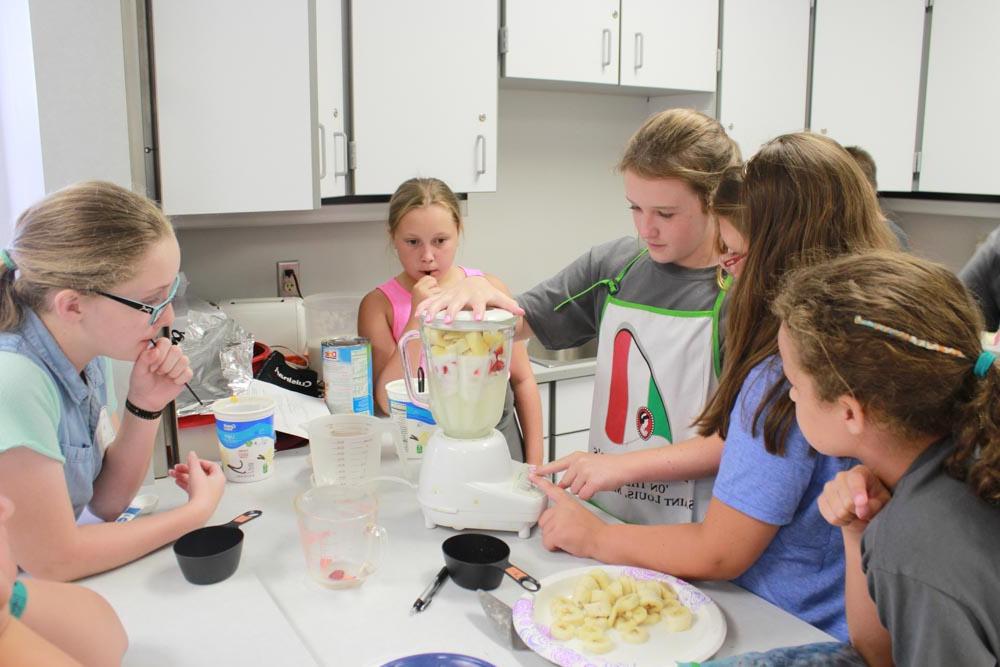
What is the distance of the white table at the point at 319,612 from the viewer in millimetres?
984

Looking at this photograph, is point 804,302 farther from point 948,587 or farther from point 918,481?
point 948,587

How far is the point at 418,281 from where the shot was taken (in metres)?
2.01

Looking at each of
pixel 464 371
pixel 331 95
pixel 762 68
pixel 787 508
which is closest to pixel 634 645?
pixel 787 508

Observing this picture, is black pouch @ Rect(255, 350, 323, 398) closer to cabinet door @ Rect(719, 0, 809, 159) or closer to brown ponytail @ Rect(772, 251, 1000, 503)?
brown ponytail @ Rect(772, 251, 1000, 503)

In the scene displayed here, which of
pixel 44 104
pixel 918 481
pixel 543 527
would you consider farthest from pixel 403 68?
pixel 918 481

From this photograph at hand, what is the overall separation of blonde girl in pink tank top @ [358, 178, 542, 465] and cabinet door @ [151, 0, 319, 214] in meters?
0.26

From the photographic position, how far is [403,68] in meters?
2.33

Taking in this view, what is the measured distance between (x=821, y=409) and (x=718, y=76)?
7.64 feet

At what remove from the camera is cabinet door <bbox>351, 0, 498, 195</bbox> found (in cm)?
229

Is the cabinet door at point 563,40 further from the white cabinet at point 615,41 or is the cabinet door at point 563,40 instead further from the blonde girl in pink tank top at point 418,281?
the blonde girl in pink tank top at point 418,281

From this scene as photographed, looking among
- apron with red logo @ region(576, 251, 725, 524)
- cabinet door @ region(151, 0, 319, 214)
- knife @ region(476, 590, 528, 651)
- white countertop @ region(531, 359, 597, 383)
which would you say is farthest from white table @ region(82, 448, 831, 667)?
white countertop @ region(531, 359, 597, 383)

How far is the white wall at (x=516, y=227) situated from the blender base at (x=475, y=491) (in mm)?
1434

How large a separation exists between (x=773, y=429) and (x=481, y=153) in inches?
65.9

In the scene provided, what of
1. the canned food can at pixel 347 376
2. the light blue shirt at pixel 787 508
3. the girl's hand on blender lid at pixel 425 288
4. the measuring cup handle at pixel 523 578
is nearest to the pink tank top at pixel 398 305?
the girl's hand on blender lid at pixel 425 288
